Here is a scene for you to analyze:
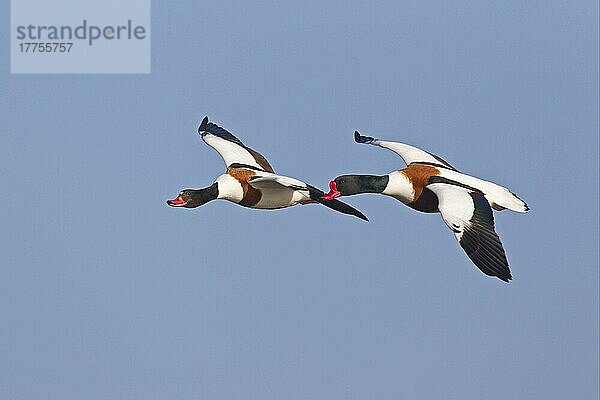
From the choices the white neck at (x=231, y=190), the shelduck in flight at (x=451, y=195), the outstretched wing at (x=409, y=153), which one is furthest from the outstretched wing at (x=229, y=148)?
the shelduck in flight at (x=451, y=195)

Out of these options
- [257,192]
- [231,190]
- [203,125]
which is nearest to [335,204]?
[257,192]

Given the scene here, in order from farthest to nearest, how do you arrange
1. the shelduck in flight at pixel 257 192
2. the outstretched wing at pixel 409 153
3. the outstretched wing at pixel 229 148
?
1. the outstretched wing at pixel 229 148
2. the outstretched wing at pixel 409 153
3. the shelduck in flight at pixel 257 192

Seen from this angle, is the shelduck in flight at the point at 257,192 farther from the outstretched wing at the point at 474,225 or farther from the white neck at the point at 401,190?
the outstretched wing at the point at 474,225

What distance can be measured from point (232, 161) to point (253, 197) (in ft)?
5.47

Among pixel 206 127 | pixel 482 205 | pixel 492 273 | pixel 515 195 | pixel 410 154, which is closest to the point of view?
pixel 492 273

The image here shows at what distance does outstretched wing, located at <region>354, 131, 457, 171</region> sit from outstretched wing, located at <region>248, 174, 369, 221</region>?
1179 mm

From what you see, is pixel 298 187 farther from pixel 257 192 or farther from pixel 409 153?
pixel 409 153

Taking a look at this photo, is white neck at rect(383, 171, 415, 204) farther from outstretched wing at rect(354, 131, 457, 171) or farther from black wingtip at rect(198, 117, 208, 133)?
black wingtip at rect(198, 117, 208, 133)

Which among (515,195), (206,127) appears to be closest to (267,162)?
(206,127)

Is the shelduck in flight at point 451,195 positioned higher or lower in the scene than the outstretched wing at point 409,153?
lower

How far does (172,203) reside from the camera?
18.6 m

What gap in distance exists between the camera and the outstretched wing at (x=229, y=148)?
20203mm

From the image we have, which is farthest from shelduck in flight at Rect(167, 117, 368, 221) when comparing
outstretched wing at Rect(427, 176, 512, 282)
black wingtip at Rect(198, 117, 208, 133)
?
black wingtip at Rect(198, 117, 208, 133)

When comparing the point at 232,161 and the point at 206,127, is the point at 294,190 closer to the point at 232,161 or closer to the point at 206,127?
the point at 232,161
